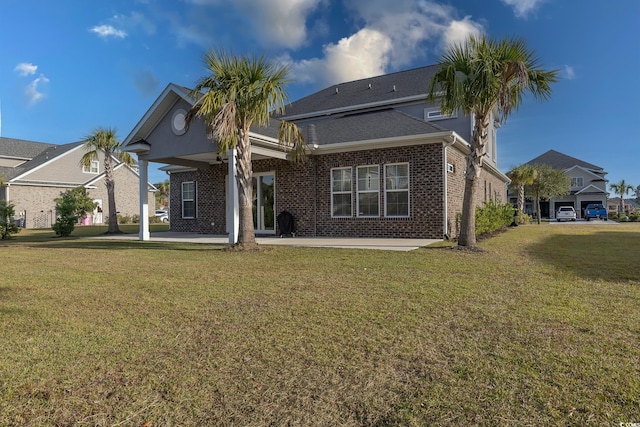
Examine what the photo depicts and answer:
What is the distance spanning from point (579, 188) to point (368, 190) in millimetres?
49862

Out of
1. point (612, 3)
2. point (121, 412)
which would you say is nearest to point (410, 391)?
point (121, 412)

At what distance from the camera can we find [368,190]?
13.6 meters

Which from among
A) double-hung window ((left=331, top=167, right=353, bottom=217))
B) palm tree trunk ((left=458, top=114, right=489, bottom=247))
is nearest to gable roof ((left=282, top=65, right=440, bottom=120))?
double-hung window ((left=331, top=167, right=353, bottom=217))

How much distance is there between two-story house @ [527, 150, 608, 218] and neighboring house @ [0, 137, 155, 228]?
4981cm

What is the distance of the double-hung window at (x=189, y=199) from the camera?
60.6 ft

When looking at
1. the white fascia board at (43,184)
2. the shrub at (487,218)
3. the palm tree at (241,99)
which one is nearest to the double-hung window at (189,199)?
the palm tree at (241,99)

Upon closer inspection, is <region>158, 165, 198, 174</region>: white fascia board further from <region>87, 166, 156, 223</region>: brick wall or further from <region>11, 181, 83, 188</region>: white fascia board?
<region>87, 166, 156, 223</region>: brick wall

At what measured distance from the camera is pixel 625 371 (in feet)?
8.83

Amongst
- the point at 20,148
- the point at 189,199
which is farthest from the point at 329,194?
the point at 20,148

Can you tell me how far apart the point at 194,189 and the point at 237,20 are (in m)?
8.05

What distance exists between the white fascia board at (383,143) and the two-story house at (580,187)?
44.6m

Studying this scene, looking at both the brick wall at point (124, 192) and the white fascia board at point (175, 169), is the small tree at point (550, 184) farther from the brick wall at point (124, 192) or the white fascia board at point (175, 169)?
the brick wall at point (124, 192)

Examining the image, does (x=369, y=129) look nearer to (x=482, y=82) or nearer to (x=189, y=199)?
(x=482, y=82)

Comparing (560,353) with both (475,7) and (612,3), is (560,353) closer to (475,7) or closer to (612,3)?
(612,3)
